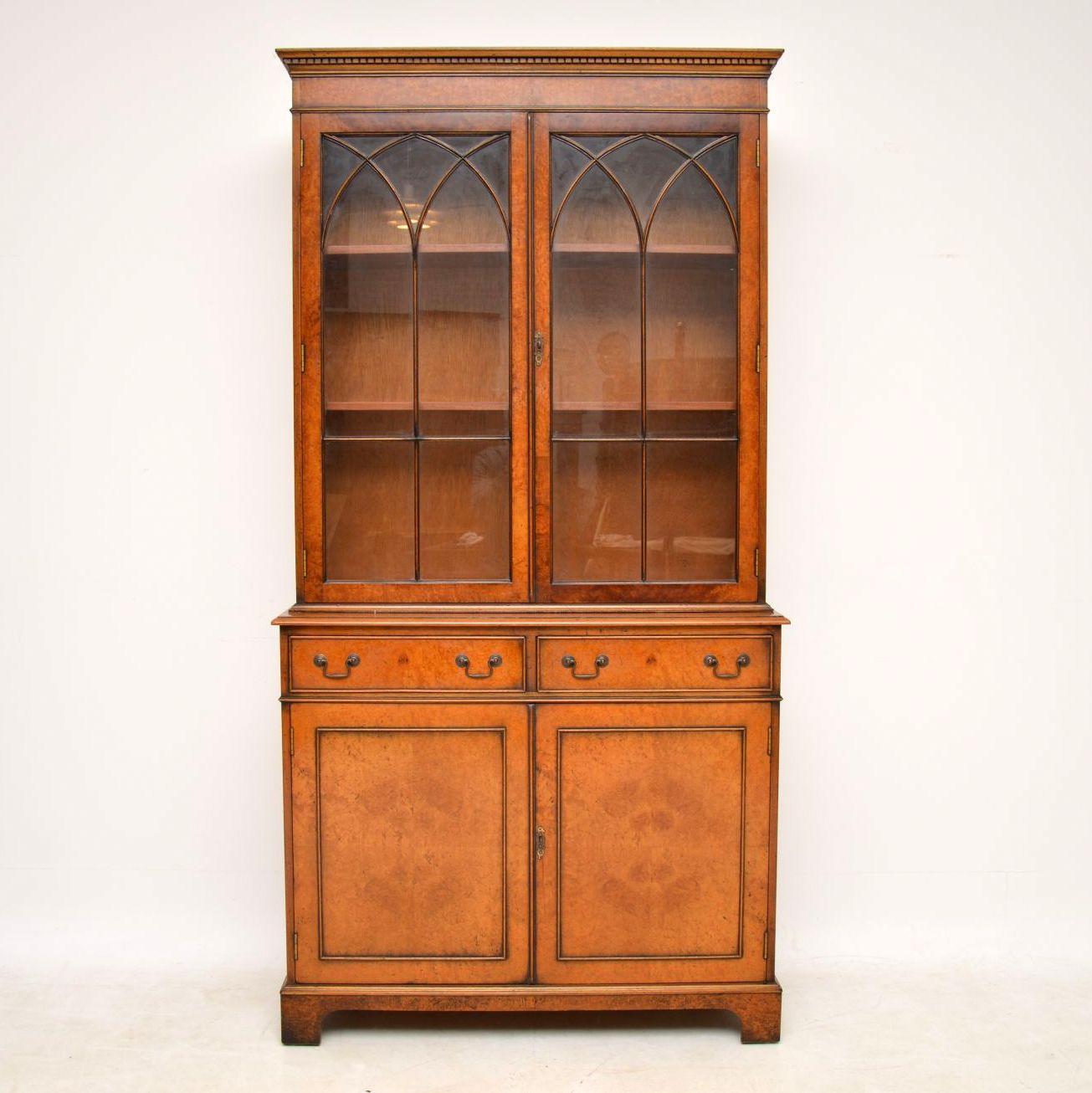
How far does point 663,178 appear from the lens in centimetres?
232

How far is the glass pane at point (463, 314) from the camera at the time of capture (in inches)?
91.4

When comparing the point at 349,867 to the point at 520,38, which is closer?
the point at 349,867

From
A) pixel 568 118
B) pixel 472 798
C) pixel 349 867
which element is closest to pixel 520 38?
pixel 568 118

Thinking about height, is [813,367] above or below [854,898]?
above

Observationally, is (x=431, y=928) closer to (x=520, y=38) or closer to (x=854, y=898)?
(x=854, y=898)

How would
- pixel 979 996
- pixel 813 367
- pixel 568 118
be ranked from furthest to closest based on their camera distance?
pixel 813 367
pixel 979 996
pixel 568 118

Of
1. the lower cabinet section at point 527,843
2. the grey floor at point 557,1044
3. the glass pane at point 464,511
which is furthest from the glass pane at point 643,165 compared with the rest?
the grey floor at point 557,1044

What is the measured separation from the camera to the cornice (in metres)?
2.24

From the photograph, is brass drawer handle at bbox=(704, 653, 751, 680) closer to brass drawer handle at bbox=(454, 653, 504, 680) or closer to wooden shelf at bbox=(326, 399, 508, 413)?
brass drawer handle at bbox=(454, 653, 504, 680)

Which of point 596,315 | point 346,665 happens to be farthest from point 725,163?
point 346,665

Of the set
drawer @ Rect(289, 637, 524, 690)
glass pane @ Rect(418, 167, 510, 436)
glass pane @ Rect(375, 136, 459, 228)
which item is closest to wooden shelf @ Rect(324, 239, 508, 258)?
glass pane @ Rect(418, 167, 510, 436)

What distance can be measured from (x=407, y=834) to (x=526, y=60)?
1.70 meters

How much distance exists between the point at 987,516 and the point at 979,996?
1.19 meters

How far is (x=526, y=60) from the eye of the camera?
2.26 meters
